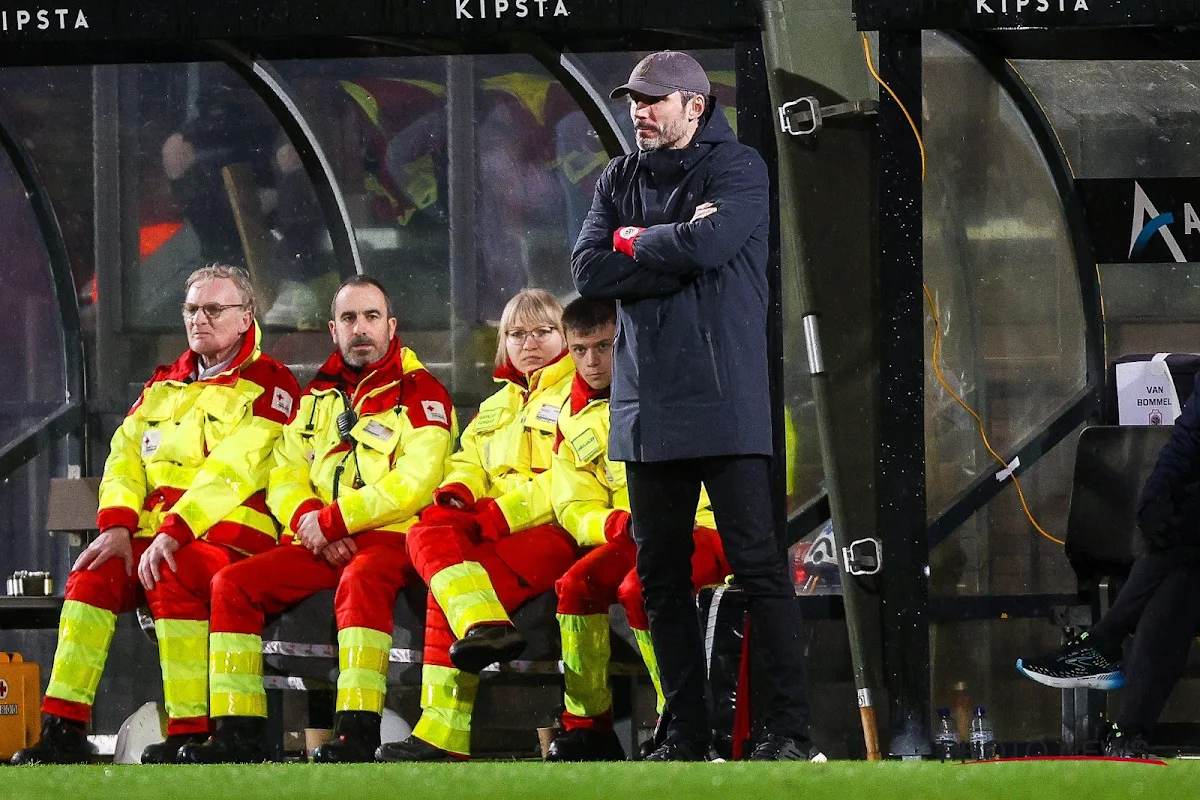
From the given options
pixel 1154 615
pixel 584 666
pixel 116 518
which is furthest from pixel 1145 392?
pixel 116 518

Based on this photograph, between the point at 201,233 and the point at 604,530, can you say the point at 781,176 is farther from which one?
the point at 201,233

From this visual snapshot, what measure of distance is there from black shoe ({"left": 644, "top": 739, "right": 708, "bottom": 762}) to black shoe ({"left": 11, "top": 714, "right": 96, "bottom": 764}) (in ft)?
5.68

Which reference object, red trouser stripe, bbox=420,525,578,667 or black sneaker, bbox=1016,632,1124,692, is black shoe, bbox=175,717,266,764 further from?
black sneaker, bbox=1016,632,1124,692

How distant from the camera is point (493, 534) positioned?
5359mm

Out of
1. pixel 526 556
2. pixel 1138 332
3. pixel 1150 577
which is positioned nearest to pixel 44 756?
pixel 526 556

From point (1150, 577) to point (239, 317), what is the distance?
2777 mm

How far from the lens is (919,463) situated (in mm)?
4918

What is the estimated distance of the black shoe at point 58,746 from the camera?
5094mm

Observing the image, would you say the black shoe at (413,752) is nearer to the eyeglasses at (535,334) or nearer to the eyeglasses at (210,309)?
the eyeglasses at (535,334)

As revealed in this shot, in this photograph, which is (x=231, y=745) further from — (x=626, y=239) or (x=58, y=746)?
(x=626, y=239)

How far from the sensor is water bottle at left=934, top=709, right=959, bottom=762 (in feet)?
17.5

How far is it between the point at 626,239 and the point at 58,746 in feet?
7.06

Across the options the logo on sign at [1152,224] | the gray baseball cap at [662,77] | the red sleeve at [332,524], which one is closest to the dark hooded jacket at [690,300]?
the gray baseball cap at [662,77]

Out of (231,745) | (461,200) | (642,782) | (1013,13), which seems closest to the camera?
(642,782)
